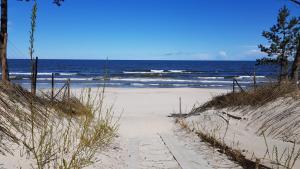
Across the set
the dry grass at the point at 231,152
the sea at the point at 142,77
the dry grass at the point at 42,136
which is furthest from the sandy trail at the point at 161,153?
the sea at the point at 142,77

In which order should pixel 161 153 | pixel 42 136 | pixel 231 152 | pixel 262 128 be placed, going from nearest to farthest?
pixel 42 136 < pixel 231 152 < pixel 161 153 < pixel 262 128

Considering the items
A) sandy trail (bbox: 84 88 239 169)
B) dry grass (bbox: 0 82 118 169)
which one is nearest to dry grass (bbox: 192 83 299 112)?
sandy trail (bbox: 84 88 239 169)

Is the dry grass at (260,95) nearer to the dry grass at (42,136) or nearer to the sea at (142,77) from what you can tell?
the sea at (142,77)

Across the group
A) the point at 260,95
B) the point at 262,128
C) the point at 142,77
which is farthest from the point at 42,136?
the point at 142,77

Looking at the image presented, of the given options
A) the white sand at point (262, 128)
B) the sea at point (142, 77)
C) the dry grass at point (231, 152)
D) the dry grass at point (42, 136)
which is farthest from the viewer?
the sea at point (142, 77)

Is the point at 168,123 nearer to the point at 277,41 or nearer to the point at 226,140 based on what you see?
the point at 226,140

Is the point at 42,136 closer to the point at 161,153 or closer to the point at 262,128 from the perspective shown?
the point at 161,153

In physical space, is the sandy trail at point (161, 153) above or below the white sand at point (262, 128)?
below

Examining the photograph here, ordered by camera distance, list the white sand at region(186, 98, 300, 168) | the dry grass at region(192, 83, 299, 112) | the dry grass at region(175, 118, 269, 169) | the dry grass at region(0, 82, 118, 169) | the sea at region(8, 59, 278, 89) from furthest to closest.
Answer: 1. the sea at region(8, 59, 278, 89)
2. the dry grass at region(192, 83, 299, 112)
3. the white sand at region(186, 98, 300, 168)
4. the dry grass at region(175, 118, 269, 169)
5. the dry grass at region(0, 82, 118, 169)

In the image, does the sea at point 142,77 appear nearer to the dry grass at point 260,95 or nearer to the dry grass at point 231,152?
the dry grass at point 260,95

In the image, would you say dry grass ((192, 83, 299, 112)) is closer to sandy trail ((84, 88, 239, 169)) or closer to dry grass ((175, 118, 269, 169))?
sandy trail ((84, 88, 239, 169))

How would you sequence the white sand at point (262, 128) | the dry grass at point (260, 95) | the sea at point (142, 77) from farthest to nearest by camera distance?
the sea at point (142, 77) → the dry grass at point (260, 95) → the white sand at point (262, 128)

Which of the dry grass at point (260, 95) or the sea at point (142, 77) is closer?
the dry grass at point (260, 95)

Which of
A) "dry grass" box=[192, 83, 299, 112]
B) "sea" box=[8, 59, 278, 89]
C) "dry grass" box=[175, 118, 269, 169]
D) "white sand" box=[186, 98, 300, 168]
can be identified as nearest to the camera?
"dry grass" box=[175, 118, 269, 169]
